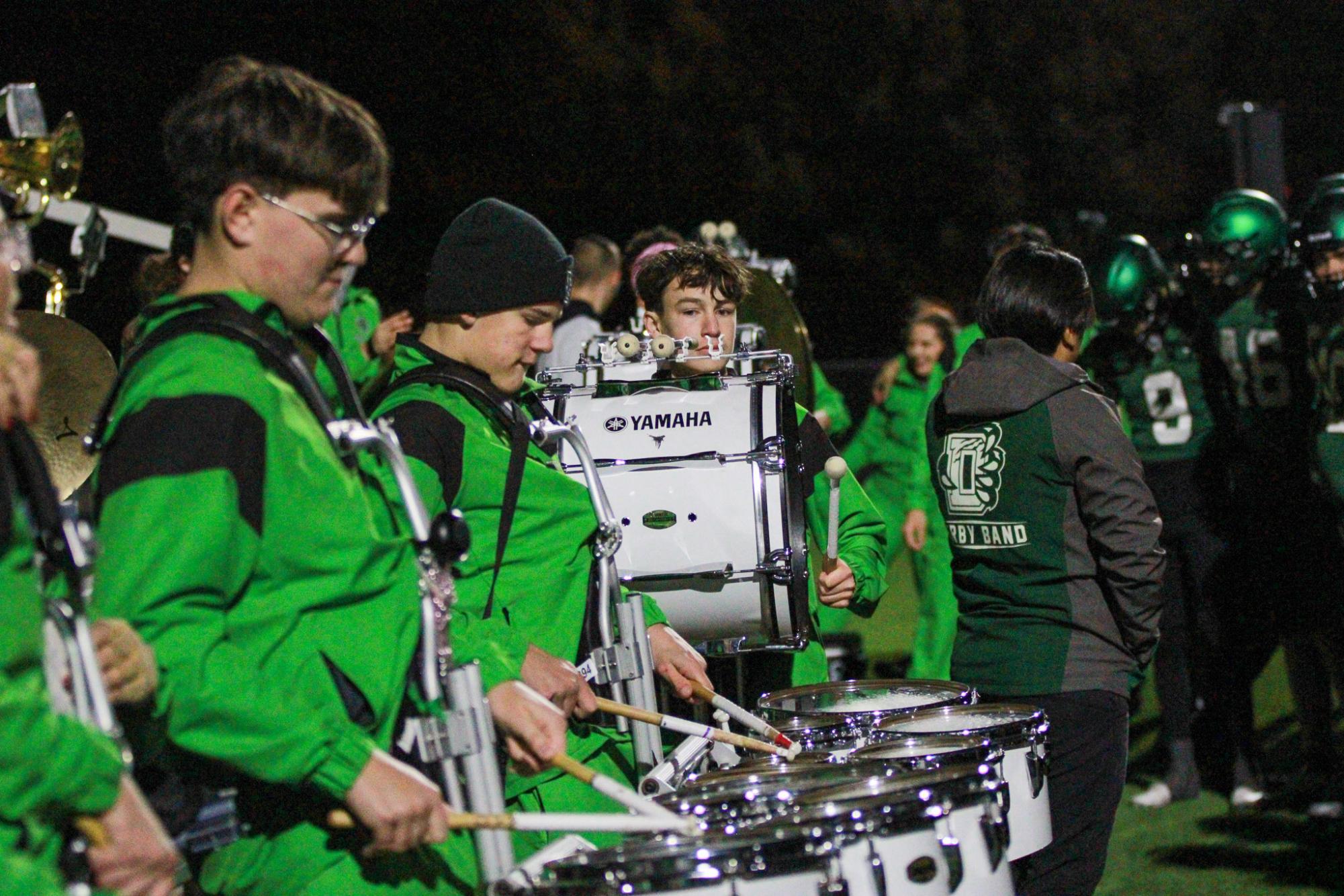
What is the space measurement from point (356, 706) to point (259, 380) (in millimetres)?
518

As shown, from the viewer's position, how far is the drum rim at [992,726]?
3.43 metres

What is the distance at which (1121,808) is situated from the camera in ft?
22.0

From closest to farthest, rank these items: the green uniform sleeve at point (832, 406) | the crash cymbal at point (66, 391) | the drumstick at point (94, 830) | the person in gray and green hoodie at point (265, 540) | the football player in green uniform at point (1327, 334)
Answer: the drumstick at point (94, 830) < the person in gray and green hoodie at point (265, 540) < the crash cymbal at point (66, 391) < the football player in green uniform at point (1327, 334) < the green uniform sleeve at point (832, 406)

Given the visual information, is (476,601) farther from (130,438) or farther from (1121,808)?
(1121,808)

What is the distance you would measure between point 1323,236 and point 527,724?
4612 mm

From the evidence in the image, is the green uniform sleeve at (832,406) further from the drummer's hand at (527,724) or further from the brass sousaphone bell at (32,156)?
the drummer's hand at (527,724)

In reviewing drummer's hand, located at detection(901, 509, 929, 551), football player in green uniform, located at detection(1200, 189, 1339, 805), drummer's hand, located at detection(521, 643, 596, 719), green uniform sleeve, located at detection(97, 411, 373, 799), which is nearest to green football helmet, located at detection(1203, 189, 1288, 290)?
football player in green uniform, located at detection(1200, 189, 1339, 805)

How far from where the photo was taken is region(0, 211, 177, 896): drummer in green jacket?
1771mm

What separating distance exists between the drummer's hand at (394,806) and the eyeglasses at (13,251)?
0.82m

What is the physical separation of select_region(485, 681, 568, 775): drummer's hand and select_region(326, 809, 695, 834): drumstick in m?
0.26

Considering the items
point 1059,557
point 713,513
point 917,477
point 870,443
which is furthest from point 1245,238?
point 713,513

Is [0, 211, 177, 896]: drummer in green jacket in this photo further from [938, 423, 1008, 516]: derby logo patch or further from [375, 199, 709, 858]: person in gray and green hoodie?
[938, 423, 1008, 516]: derby logo patch

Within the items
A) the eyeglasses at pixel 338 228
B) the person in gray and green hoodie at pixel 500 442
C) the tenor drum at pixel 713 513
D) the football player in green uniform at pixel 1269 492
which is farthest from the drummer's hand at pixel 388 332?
the eyeglasses at pixel 338 228

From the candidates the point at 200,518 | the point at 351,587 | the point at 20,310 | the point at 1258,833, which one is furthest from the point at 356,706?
the point at 1258,833
